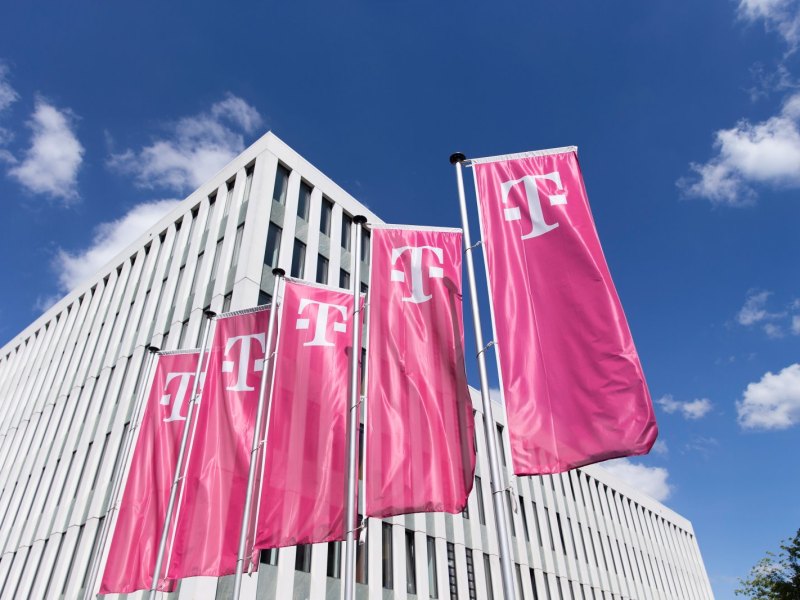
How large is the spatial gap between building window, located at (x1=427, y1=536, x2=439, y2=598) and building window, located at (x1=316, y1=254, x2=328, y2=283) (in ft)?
43.4

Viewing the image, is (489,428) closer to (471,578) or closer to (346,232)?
(346,232)

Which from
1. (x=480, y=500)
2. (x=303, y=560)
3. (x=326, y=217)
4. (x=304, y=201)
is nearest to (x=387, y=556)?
(x=303, y=560)

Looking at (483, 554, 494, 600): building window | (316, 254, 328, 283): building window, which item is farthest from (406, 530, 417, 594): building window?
(316, 254, 328, 283): building window

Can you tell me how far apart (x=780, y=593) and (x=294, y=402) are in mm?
41473

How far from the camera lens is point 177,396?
15.6 metres

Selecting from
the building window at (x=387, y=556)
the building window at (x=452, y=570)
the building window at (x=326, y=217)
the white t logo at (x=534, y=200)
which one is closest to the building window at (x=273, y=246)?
the building window at (x=326, y=217)

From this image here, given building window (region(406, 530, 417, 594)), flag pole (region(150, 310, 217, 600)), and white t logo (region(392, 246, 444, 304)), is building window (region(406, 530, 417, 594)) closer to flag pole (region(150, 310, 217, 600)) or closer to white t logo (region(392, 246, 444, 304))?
flag pole (region(150, 310, 217, 600))

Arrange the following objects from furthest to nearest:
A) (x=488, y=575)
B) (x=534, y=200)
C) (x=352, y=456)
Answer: (x=488, y=575) → (x=352, y=456) → (x=534, y=200)

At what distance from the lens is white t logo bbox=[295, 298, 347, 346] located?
12750 millimetres

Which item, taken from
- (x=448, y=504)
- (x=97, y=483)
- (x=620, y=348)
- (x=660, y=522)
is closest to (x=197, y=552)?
(x=448, y=504)

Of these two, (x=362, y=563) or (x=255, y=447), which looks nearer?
(x=255, y=447)

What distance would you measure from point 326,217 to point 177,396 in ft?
51.0

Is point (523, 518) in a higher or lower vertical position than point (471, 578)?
higher

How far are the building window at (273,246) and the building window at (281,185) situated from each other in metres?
1.73
